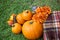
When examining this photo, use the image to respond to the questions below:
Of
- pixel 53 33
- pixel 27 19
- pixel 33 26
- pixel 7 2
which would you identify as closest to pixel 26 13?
pixel 27 19

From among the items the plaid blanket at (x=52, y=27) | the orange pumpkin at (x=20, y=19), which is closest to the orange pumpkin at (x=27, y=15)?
the orange pumpkin at (x=20, y=19)

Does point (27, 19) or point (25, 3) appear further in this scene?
point (25, 3)

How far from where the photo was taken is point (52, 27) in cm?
124

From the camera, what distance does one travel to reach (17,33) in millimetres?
1645

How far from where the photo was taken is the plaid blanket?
116cm

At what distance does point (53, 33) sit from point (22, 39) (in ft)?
1.67

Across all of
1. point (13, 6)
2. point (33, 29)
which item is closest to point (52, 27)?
point (33, 29)

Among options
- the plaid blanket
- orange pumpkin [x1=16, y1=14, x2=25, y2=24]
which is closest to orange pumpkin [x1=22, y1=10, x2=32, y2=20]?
orange pumpkin [x1=16, y1=14, x2=25, y2=24]

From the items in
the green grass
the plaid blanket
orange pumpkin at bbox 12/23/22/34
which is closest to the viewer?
the plaid blanket

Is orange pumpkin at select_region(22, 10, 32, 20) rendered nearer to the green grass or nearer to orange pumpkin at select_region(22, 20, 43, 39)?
orange pumpkin at select_region(22, 20, 43, 39)

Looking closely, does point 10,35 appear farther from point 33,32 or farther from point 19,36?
point 33,32

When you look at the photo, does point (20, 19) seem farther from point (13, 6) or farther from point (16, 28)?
point (13, 6)

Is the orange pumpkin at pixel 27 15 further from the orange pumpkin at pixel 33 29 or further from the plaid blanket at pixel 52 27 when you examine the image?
the plaid blanket at pixel 52 27

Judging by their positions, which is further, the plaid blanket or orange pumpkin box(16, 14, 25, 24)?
orange pumpkin box(16, 14, 25, 24)
